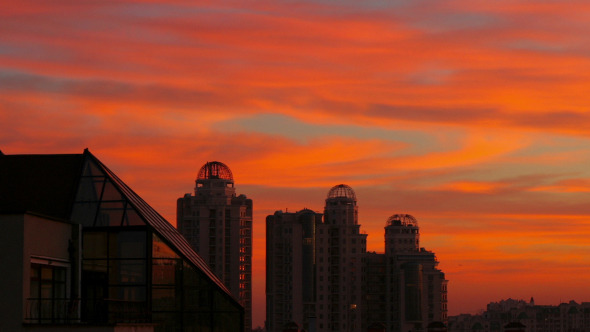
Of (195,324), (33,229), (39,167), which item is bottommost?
(195,324)

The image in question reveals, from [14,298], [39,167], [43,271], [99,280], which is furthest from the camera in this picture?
[39,167]

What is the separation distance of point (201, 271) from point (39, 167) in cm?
771

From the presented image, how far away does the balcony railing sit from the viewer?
37.4 metres

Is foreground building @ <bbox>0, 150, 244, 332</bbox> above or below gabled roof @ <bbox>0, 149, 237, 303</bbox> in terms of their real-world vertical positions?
below

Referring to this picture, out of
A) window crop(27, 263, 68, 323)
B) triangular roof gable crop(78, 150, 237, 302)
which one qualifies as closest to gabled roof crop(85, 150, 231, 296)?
triangular roof gable crop(78, 150, 237, 302)

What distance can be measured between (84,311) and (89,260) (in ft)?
8.73

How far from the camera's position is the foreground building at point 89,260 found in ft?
122

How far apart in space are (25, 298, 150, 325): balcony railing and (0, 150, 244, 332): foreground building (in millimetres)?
42

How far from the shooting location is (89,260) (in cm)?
4234

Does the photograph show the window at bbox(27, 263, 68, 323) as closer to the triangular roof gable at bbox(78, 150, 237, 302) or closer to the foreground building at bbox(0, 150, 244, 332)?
the foreground building at bbox(0, 150, 244, 332)

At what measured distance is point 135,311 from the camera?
42.4 m

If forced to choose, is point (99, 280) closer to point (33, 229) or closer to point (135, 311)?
point (135, 311)

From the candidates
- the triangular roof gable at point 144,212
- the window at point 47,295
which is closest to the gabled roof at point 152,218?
the triangular roof gable at point 144,212

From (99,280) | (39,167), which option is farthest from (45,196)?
(99,280)
